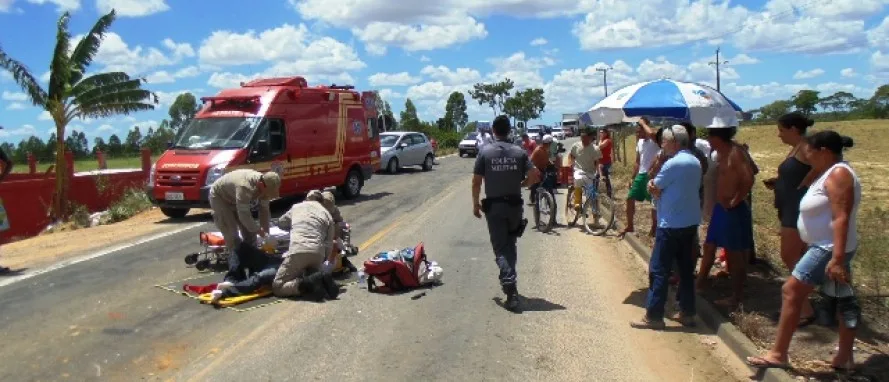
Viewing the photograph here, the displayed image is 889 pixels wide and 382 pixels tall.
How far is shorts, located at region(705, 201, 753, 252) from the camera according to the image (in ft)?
22.3

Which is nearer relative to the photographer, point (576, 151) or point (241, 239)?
point (241, 239)

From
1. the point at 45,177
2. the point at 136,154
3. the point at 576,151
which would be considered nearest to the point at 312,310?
the point at 576,151

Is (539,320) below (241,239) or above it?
below

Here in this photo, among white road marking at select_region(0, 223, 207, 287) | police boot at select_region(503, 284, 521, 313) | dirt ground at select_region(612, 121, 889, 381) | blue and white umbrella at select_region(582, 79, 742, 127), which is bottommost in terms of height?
dirt ground at select_region(612, 121, 889, 381)

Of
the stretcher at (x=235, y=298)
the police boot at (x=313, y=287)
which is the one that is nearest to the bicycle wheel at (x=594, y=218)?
the police boot at (x=313, y=287)

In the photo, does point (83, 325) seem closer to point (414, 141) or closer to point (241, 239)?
point (241, 239)

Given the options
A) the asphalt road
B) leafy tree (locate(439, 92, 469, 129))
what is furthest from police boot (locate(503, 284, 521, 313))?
leafy tree (locate(439, 92, 469, 129))

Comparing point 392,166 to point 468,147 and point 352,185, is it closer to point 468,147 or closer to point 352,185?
point 352,185

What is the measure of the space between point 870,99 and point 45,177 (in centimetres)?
9885

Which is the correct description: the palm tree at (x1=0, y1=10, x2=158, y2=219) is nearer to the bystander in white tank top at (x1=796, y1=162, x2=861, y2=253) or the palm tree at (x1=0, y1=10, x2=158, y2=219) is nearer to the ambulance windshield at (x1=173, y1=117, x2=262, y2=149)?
the ambulance windshield at (x1=173, y1=117, x2=262, y2=149)

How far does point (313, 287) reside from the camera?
7633 millimetres

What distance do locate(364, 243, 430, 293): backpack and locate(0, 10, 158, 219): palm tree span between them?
13401mm

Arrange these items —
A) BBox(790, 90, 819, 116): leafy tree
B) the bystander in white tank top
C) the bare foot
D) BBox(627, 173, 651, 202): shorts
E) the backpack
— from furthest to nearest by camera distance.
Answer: BBox(790, 90, 819, 116): leafy tree, the bare foot, BBox(627, 173, 651, 202): shorts, the backpack, the bystander in white tank top

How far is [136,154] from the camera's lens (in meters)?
63.2
